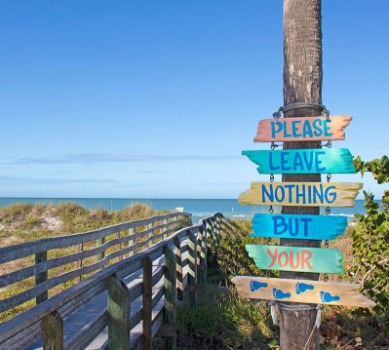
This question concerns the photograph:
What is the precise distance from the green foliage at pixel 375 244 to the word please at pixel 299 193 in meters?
2.09

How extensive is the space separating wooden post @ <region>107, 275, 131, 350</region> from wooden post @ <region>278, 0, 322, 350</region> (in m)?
1.29

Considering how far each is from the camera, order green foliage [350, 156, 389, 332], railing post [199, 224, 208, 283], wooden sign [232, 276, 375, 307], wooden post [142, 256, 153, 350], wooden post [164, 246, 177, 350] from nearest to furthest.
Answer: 1. wooden sign [232, 276, 375, 307]
2. wooden post [142, 256, 153, 350]
3. green foliage [350, 156, 389, 332]
4. wooden post [164, 246, 177, 350]
5. railing post [199, 224, 208, 283]

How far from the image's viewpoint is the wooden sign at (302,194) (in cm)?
394

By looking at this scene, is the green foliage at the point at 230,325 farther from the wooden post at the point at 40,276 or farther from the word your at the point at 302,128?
the word your at the point at 302,128

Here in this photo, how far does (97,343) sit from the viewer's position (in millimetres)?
4898

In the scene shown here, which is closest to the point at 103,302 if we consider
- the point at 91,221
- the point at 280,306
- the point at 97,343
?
the point at 97,343

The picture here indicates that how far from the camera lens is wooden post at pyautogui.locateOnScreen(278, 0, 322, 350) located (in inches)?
167

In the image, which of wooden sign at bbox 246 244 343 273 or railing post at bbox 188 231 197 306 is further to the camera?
railing post at bbox 188 231 197 306

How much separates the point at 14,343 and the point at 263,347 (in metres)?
4.75

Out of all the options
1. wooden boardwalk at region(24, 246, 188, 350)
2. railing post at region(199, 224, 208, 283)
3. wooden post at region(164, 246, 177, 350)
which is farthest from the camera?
railing post at region(199, 224, 208, 283)

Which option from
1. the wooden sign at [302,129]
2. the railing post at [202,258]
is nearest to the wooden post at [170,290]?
the wooden sign at [302,129]

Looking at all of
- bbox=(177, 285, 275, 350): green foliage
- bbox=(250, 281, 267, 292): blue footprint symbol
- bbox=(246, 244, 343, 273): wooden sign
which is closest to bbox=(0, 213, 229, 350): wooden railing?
bbox=(177, 285, 275, 350): green foliage

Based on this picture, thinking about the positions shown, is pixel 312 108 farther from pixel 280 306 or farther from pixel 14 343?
pixel 14 343

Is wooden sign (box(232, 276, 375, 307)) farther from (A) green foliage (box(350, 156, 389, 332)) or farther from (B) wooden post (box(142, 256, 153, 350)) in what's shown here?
(A) green foliage (box(350, 156, 389, 332))
